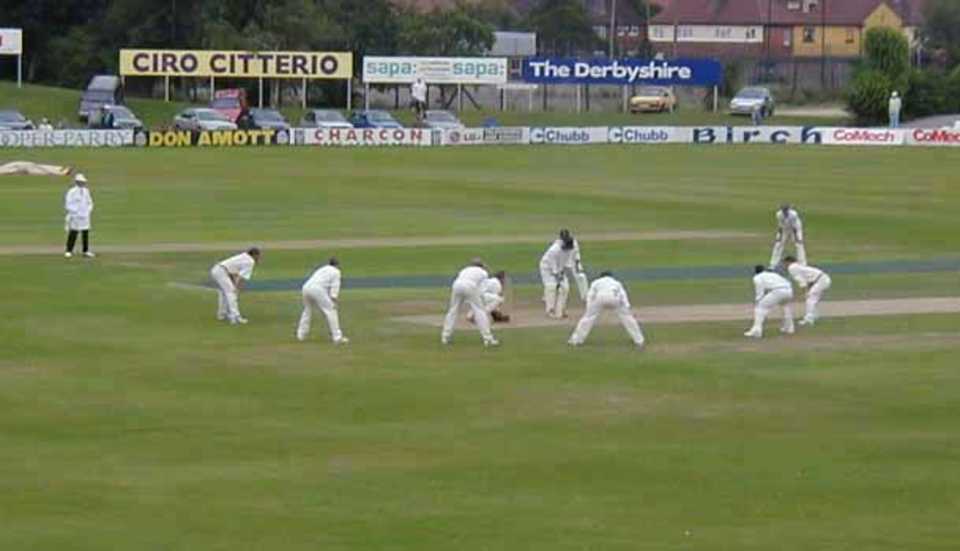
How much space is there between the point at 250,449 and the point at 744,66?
115 meters

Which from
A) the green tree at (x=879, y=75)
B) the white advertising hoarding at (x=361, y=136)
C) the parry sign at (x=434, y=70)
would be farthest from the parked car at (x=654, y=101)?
the white advertising hoarding at (x=361, y=136)

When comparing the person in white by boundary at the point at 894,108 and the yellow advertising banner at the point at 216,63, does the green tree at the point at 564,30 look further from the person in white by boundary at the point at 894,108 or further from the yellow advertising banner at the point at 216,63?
the yellow advertising banner at the point at 216,63

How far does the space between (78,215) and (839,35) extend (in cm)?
12356

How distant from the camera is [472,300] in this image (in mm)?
31891

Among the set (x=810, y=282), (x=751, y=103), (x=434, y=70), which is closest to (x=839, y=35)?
(x=751, y=103)

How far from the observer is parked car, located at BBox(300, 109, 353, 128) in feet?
295

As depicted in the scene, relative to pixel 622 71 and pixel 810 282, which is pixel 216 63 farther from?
pixel 810 282

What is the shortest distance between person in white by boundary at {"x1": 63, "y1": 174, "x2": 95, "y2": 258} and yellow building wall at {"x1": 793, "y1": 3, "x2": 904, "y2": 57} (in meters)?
118

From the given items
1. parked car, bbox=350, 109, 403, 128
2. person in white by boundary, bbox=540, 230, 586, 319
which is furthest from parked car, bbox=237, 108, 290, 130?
person in white by boundary, bbox=540, 230, 586, 319

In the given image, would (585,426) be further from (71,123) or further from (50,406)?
(71,123)

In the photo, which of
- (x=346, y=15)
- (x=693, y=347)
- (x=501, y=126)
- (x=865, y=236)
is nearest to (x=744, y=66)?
(x=346, y=15)

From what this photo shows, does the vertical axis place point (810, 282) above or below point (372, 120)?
below

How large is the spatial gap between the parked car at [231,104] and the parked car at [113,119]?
359 centimetres

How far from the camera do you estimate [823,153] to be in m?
88.5
